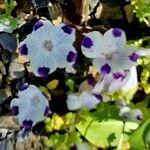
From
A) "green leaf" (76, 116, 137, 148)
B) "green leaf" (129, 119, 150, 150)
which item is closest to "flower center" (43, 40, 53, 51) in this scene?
"green leaf" (76, 116, 137, 148)

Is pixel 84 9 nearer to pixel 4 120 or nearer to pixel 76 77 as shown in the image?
pixel 76 77

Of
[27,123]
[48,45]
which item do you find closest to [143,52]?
[48,45]

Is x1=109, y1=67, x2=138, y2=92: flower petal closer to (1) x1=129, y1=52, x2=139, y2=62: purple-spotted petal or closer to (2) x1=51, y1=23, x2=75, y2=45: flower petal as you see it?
(1) x1=129, y1=52, x2=139, y2=62: purple-spotted petal

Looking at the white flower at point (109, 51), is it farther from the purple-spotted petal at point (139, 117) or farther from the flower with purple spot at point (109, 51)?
the purple-spotted petal at point (139, 117)

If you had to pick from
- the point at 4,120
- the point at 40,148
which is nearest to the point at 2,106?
the point at 4,120

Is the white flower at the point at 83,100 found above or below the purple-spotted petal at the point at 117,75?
below

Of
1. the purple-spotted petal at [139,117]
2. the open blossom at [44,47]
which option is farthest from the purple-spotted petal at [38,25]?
the purple-spotted petal at [139,117]

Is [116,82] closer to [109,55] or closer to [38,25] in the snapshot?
[109,55]
